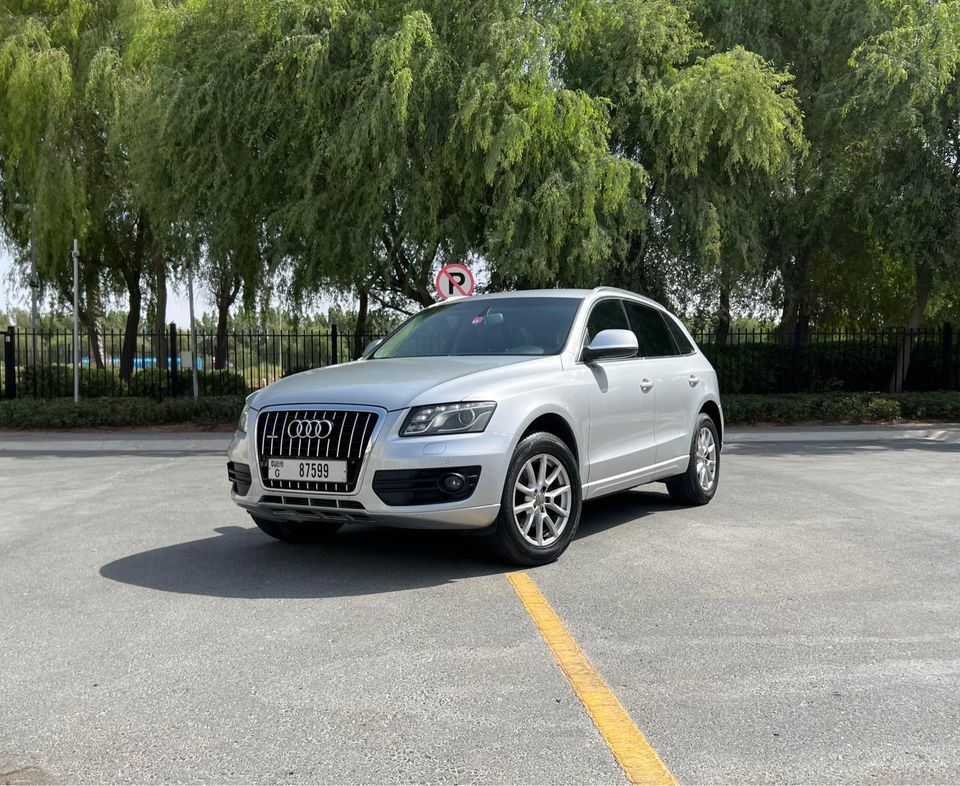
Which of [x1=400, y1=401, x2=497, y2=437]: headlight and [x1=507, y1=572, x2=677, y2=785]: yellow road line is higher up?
[x1=400, y1=401, x2=497, y2=437]: headlight

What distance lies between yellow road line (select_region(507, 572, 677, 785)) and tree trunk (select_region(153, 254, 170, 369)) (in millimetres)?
18830

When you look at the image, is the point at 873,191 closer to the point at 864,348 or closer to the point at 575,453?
the point at 864,348

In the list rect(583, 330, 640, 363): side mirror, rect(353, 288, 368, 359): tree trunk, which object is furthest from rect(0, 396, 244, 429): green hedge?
rect(583, 330, 640, 363): side mirror

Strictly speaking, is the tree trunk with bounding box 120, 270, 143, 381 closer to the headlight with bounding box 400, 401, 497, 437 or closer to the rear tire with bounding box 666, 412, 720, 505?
the rear tire with bounding box 666, 412, 720, 505

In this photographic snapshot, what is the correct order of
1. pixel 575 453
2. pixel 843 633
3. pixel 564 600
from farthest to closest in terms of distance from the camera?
pixel 575 453, pixel 564 600, pixel 843 633

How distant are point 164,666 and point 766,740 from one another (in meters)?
2.58

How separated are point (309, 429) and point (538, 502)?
1.52m

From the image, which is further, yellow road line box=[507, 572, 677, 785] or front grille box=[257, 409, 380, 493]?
front grille box=[257, 409, 380, 493]

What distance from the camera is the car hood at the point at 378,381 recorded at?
6219 millimetres

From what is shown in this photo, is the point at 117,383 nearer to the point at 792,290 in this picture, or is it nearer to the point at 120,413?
the point at 120,413

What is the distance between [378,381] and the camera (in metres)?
6.47

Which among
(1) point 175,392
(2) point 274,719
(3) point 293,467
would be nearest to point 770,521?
(3) point 293,467

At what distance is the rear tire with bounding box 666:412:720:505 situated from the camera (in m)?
8.85

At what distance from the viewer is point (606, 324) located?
7902 mm
